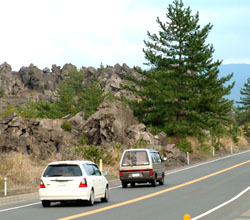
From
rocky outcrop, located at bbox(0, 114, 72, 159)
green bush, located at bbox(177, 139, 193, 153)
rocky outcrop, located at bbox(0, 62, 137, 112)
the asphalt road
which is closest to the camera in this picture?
the asphalt road

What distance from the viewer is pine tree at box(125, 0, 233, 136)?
54.7 m

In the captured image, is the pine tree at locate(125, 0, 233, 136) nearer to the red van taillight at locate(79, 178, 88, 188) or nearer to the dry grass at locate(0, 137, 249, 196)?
the dry grass at locate(0, 137, 249, 196)

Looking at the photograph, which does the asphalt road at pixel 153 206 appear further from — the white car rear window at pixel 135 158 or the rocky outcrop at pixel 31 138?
the rocky outcrop at pixel 31 138

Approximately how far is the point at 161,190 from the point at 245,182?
531 cm

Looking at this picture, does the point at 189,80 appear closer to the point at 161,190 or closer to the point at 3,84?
the point at 161,190

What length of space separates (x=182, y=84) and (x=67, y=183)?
134ft

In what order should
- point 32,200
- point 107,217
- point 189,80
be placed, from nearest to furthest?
1. point 107,217
2. point 32,200
3. point 189,80

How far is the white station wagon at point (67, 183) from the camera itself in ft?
56.1

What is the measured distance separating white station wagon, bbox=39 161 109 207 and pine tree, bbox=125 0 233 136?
36.7 m

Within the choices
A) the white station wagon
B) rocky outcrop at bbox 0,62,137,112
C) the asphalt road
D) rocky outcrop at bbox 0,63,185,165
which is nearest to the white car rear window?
the asphalt road

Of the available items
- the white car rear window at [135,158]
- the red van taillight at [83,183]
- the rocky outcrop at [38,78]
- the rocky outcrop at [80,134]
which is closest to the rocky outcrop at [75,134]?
the rocky outcrop at [80,134]

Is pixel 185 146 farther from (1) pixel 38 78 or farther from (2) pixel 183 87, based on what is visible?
(1) pixel 38 78

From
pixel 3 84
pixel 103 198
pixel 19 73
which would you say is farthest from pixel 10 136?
pixel 19 73

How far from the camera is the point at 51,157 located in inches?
1384
